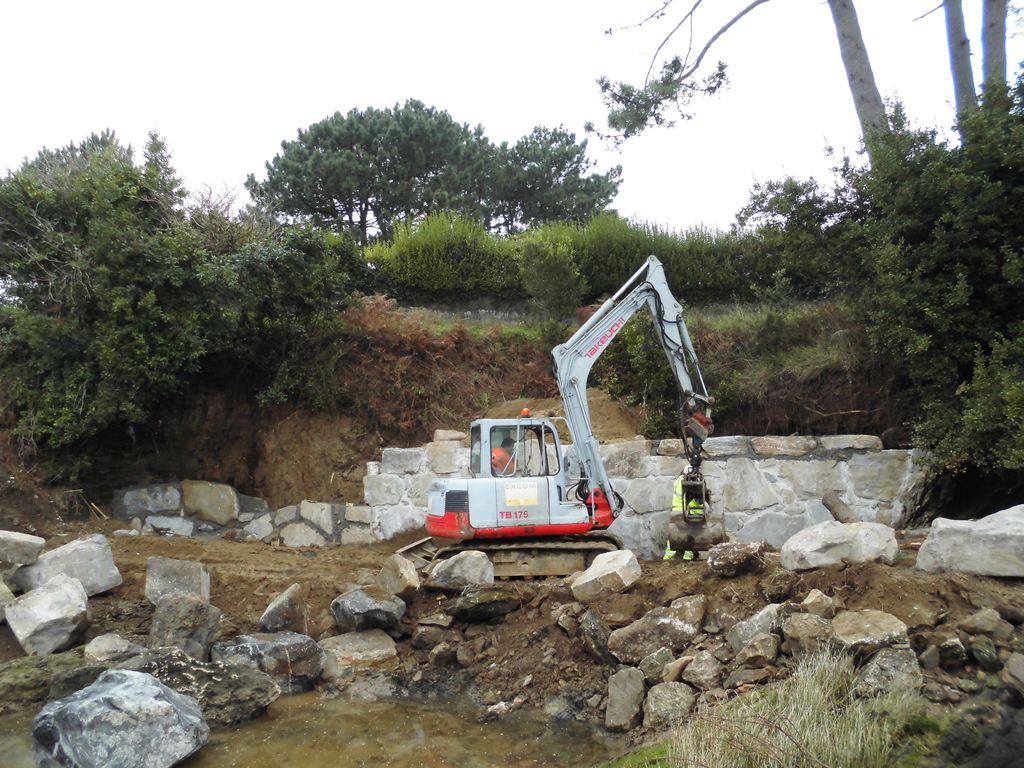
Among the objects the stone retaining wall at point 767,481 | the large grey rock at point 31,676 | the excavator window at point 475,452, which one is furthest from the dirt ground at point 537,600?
the stone retaining wall at point 767,481

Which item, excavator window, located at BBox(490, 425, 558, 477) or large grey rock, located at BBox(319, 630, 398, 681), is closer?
large grey rock, located at BBox(319, 630, 398, 681)

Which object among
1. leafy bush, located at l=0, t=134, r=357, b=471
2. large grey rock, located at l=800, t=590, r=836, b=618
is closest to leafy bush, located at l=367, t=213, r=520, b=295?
leafy bush, located at l=0, t=134, r=357, b=471

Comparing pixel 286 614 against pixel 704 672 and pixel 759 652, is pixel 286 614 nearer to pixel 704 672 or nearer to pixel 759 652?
pixel 704 672

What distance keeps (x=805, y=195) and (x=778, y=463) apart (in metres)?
3.86

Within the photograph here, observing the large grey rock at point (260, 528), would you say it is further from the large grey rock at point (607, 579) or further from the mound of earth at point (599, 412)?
the large grey rock at point (607, 579)

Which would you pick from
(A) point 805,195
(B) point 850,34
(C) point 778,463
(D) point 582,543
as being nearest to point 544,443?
(D) point 582,543

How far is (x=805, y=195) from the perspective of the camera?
1126 cm

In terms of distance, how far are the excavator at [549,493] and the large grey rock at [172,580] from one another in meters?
2.58

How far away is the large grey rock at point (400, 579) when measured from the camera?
8180 mm

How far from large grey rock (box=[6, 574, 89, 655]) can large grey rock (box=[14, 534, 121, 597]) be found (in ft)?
2.24

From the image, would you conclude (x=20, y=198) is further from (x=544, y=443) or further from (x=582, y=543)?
(x=582, y=543)

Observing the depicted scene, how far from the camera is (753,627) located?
5.75 meters

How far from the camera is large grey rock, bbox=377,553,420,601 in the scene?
8.18 meters

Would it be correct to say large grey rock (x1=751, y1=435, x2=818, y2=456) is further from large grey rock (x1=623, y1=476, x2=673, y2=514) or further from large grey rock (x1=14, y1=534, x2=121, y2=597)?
large grey rock (x1=14, y1=534, x2=121, y2=597)
